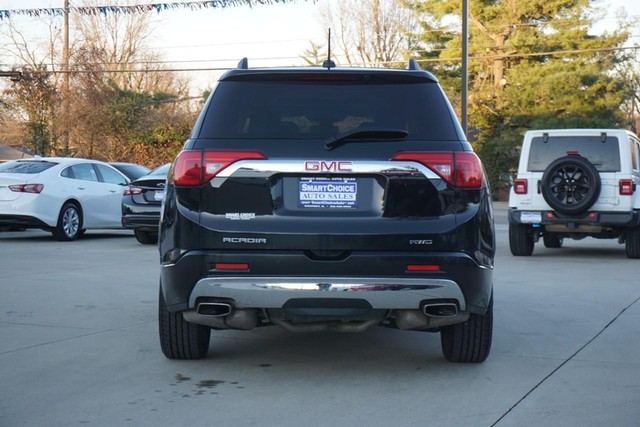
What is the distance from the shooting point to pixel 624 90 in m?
39.7

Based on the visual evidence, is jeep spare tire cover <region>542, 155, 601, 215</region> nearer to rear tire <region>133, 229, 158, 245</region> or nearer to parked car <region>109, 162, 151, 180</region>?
rear tire <region>133, 229, 158, 245</region>

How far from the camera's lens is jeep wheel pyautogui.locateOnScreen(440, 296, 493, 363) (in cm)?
595

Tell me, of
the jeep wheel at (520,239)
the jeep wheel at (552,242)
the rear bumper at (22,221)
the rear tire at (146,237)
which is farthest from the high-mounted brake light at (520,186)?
the rear bumper at (22,221)

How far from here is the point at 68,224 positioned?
17062 mm

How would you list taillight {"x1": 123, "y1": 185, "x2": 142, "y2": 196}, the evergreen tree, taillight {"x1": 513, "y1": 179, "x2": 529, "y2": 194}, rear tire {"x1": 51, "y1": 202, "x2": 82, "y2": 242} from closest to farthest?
1. taillight {"x1": 513, "y1": 179, "x2": 529, "y2": 194}
2. taillight {"x1": 123, "y1": 185, "x2": 142, "y2": 196}
3. rear tire {"x1": 51, "y1": 202, "x2": 82, "y2": 242}
4. the evergreen tree

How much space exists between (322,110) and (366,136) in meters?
0.34

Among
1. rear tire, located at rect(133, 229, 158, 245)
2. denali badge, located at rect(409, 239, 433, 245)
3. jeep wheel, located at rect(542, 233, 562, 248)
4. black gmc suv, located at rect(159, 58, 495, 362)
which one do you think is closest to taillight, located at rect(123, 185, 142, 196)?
rear tire, located at rect(133, 229, 158, 245)

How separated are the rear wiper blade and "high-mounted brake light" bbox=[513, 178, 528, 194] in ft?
29.7

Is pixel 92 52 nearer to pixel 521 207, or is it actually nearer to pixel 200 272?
pixel 521 207

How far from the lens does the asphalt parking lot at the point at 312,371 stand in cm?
493

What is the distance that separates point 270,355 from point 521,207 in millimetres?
8408

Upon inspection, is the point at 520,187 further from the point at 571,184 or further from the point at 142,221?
the point at 142,221

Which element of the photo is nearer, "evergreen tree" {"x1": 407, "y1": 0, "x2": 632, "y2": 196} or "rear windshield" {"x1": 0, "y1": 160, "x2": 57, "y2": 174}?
"rear windshield" {"x1": 0, "y1": 160, "x2": 57, "y2": 174}

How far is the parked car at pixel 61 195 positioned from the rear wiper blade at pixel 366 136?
1193 centimetres
